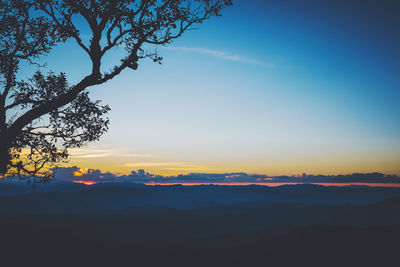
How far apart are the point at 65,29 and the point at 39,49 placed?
14.0 feet

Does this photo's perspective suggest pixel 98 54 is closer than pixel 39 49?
Yes

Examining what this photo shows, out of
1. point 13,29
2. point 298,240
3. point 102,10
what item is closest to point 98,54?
point 102,10

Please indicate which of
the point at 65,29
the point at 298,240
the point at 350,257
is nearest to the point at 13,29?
the point at 65,29

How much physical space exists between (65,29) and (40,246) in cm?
3385

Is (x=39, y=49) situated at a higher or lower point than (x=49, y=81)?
higher

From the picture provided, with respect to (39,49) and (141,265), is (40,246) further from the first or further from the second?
(39,49)

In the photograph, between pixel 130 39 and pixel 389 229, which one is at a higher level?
pixel 130 39

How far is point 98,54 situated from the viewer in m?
12.8

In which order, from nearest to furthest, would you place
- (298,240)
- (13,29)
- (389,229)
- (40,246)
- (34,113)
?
1. (34,113)
2. (13,29)
3. (40,246)
4. (298,240)
5. (389,229)

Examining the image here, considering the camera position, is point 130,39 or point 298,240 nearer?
point 130,39

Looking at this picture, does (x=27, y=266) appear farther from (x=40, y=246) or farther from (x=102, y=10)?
(x=102, y=10)

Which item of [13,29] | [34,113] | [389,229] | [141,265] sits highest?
[13,29]

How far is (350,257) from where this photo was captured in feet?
213

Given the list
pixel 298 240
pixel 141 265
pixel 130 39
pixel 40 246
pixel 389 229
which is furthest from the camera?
pixel 389 229
